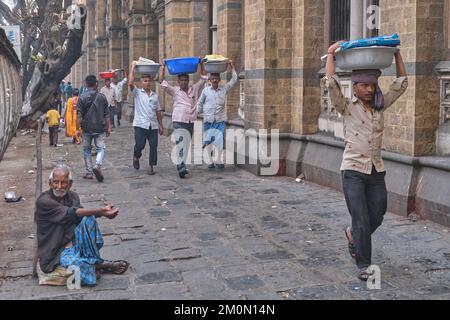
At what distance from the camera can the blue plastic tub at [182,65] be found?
35.8ft

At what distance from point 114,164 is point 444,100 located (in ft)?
24.1

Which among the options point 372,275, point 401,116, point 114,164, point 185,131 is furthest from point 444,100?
point 114,164

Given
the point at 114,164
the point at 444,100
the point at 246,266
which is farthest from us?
the point at 114,164

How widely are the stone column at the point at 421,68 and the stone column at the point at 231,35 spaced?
6011mm

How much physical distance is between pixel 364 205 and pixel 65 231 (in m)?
2.51

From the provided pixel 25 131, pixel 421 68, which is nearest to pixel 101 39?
pixel 25 131

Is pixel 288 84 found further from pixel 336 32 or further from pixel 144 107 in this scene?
pixel 144 107

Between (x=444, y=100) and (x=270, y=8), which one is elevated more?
(x=270, y=8)

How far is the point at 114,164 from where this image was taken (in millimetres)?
12953

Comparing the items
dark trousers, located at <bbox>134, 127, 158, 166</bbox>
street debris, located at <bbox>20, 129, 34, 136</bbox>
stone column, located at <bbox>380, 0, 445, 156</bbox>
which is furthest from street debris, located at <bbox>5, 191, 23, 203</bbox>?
street debris, located at <bbox>20, 129, 34, 136</bbox>

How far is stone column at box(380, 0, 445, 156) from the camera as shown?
7484mm

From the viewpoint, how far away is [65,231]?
5246 millimetres
